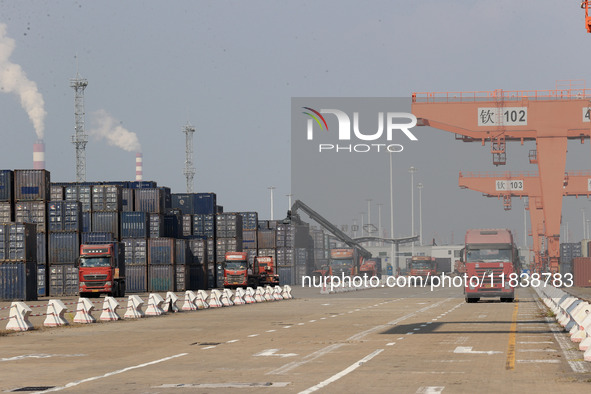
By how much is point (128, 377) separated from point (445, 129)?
60.9m

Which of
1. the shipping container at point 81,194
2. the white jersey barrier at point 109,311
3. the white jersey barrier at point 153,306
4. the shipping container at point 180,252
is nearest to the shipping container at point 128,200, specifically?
the shipping container at point 180,252

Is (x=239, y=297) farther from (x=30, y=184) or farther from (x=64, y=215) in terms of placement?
(x=30, y=184)

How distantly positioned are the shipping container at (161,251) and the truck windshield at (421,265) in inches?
1554

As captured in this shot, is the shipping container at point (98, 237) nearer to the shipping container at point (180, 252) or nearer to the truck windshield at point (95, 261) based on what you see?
the truck windshield at point (95, 261)

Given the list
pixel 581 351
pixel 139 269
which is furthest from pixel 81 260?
pixel 581 351

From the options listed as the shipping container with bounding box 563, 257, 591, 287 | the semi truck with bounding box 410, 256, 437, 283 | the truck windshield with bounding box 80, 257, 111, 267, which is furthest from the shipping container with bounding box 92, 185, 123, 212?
the shipping container with bounding box 563, 257, 591, 287

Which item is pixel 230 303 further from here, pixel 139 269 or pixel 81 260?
pixel 139 269

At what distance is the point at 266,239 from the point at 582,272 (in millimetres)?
35239

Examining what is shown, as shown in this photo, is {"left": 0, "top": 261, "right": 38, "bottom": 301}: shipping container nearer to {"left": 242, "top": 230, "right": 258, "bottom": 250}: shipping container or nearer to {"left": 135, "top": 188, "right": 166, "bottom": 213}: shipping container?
{"left": 135, "top": 188, "right": 166, "bottom": 213}: shipping container

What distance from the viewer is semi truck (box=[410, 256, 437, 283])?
115 m

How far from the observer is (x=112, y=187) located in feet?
261

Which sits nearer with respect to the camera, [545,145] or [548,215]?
[545,145]

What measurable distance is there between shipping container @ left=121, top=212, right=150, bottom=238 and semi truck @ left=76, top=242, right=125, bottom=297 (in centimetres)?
1665

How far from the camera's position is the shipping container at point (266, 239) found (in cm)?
11556
